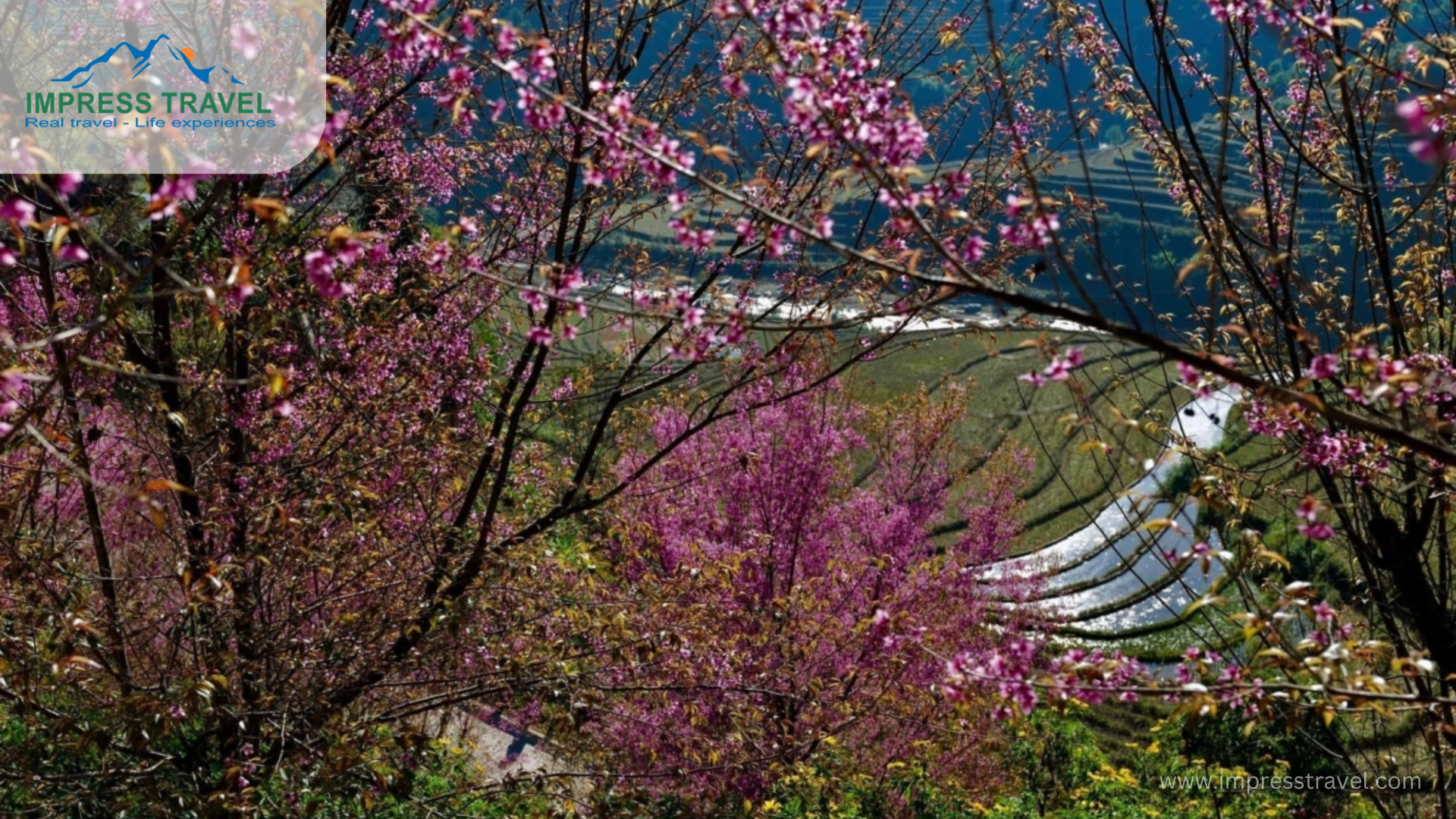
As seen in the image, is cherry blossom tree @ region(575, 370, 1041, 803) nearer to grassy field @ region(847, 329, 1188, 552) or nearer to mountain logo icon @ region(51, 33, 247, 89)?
grassy field @ region(847, 329, 1188, 552)

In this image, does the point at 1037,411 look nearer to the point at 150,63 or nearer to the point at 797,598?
the point at 797,598

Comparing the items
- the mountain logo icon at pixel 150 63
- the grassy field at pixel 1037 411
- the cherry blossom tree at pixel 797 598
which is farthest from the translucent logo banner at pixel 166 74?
the grassy field at pixel 1037 411

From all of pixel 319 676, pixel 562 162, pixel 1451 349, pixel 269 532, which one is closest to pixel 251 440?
pixel 269 532

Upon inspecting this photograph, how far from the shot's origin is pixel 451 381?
20.1ft

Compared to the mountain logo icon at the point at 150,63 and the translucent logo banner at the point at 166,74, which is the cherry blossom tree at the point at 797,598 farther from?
the mountain logo icon at the point at 150,63

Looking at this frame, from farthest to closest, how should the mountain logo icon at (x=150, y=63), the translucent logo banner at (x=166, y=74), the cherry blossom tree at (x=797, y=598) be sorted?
the cherry blossom tree at (x=797, y=598), the mountain logo icon at (x=150, y=63), the translucent logo banner at (x=166, y=74)

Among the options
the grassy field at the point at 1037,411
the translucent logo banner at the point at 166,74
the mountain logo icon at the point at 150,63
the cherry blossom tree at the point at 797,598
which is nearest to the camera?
the grassy field at the point at 1037,411

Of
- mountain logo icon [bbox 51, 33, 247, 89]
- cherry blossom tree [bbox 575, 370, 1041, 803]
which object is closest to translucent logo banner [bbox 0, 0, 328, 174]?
mountain logo icon [bbox 51, 33, 247, 89]

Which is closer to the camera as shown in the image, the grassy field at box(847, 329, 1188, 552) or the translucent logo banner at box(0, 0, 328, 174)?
the grassy field at box(847, 329, 1188, 552)

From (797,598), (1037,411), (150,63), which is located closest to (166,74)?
(150,63)

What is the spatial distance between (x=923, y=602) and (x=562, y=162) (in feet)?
25.3

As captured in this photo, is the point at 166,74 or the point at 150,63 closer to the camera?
the point at 150,63

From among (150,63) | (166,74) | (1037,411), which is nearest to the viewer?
(1037,411)

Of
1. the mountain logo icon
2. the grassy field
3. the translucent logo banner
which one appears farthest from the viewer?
the mountain logo icon
